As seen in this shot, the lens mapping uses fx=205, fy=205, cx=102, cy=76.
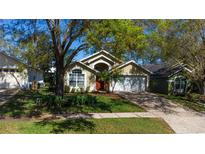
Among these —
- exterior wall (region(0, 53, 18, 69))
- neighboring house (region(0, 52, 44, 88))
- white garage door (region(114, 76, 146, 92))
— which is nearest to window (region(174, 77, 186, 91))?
white garage door (region(114, 76, 146, 92))

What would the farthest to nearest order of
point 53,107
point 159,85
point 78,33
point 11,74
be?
point 159,85 < point 11,74 < point 53,107 < point 78,33

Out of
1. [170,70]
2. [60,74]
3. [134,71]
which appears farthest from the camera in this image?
[170,70]

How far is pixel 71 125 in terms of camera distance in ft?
26.8

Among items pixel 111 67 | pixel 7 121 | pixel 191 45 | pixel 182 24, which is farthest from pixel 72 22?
pixel 111 67

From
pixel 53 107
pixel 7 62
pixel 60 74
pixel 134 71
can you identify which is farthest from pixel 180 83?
pixel 7 62

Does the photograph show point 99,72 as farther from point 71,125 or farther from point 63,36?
point 71,125

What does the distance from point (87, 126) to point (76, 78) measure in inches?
519

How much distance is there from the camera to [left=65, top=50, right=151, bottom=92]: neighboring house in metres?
21.0

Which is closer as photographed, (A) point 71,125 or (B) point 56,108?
(A) point 71,125

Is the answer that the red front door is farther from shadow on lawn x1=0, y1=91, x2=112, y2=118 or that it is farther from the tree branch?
the tree branch

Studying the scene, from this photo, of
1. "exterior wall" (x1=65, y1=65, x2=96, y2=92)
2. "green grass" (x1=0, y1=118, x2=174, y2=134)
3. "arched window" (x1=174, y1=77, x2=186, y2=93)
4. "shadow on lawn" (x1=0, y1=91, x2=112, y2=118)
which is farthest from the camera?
"arched window" (x1=174, y1=77, x2=186, y2=93)

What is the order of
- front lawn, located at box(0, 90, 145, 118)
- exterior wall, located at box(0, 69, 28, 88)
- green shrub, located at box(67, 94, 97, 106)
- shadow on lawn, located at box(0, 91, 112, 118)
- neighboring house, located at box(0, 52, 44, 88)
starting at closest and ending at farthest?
1. shadow on lawn, located at box(0, 91, 112, 118)
2. front lawn, located at box(0, 90, 145, 118)
3. green shrub, located at box(67, 94, 97, 106)
4. neighboring house, located at box(0, 52, 44, 88)
5. exterior wall, located at box(0, 69, 28, 88)
